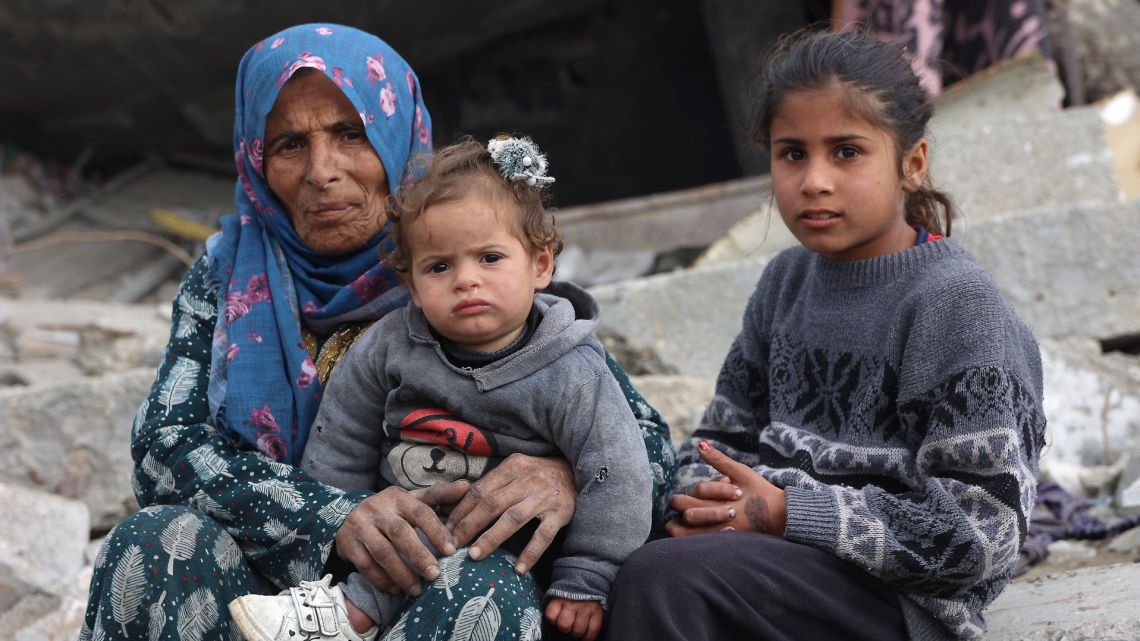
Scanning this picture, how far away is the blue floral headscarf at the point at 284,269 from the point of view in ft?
8.19

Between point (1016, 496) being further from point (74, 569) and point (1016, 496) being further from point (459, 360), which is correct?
point (74, 569)

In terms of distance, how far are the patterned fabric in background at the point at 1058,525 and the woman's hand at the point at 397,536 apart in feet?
5.93

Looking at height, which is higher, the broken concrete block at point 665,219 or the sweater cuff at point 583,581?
the broken concrete block at point 665,219

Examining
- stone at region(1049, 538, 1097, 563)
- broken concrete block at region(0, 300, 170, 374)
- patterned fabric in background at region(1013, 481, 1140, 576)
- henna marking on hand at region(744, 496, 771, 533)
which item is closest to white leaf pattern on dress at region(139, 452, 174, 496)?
henna marking on hand at region(744, 496, 771, 533)

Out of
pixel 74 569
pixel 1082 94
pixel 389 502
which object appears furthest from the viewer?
pixel 1082 94

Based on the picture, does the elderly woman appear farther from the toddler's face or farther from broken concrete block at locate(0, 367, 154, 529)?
broken concrete block at locate(0, 367, 154, 529)

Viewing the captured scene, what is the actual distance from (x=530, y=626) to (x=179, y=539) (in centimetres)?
71

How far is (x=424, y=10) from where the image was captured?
291 inches

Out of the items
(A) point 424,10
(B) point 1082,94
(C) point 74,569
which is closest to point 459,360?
(C) point 74,569

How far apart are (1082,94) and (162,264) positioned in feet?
18.8

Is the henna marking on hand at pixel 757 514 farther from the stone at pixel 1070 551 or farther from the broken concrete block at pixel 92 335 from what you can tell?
the broken concrete block at pixel 92 335

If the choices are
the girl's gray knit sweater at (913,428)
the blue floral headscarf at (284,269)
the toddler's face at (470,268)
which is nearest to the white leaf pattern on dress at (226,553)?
the blue floral headscarf at (284,269)

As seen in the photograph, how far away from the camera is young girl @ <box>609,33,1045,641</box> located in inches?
79.4

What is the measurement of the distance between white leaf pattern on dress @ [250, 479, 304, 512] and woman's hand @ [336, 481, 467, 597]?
128 millimetres
